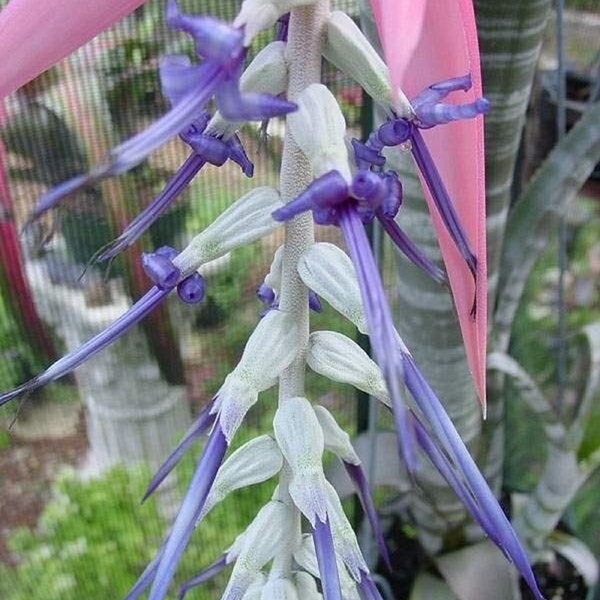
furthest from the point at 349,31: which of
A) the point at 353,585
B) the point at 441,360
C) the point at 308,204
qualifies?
the point at 441,360

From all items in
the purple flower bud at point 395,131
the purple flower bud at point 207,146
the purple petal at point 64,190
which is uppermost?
the purple petal at point 64,190

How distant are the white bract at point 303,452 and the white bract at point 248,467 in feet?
0.06

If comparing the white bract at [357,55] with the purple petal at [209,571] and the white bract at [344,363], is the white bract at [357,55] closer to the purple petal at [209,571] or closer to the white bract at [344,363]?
the white bract at [344,363]

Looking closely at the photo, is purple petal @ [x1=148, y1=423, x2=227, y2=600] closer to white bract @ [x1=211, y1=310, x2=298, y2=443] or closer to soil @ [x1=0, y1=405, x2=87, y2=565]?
white bract @ [x1=211, y1=310, x2=298, y2=443]

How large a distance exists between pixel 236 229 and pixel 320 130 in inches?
2.3

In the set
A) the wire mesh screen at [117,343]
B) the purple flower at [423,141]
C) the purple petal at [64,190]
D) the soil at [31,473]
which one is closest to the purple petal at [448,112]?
the purple flower at [423,141]

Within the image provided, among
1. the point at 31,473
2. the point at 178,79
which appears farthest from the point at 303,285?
the point at 31,473

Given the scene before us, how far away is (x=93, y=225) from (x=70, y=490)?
0.97 ft

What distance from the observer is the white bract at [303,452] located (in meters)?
0.31

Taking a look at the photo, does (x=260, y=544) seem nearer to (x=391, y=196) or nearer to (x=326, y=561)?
(x=326, y=561)

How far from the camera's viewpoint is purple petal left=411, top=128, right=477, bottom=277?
10.7 inches

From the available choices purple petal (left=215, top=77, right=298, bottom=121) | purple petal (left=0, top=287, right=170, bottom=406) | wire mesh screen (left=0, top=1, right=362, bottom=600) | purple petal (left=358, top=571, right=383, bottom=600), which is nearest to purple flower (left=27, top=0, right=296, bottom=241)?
purple petal (left=215, top=77, right=298, bottom=121)

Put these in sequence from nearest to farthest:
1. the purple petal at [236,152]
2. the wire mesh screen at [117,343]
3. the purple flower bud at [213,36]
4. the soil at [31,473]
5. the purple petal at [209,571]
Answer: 1. the purple flower bud at [213,36]
2. the purple petal at [236,152]
3. the purple petal at [209,571]
4. the wire mesh screen at [117,343]
5. the soil at [31,473]

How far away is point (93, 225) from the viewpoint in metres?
0.79
